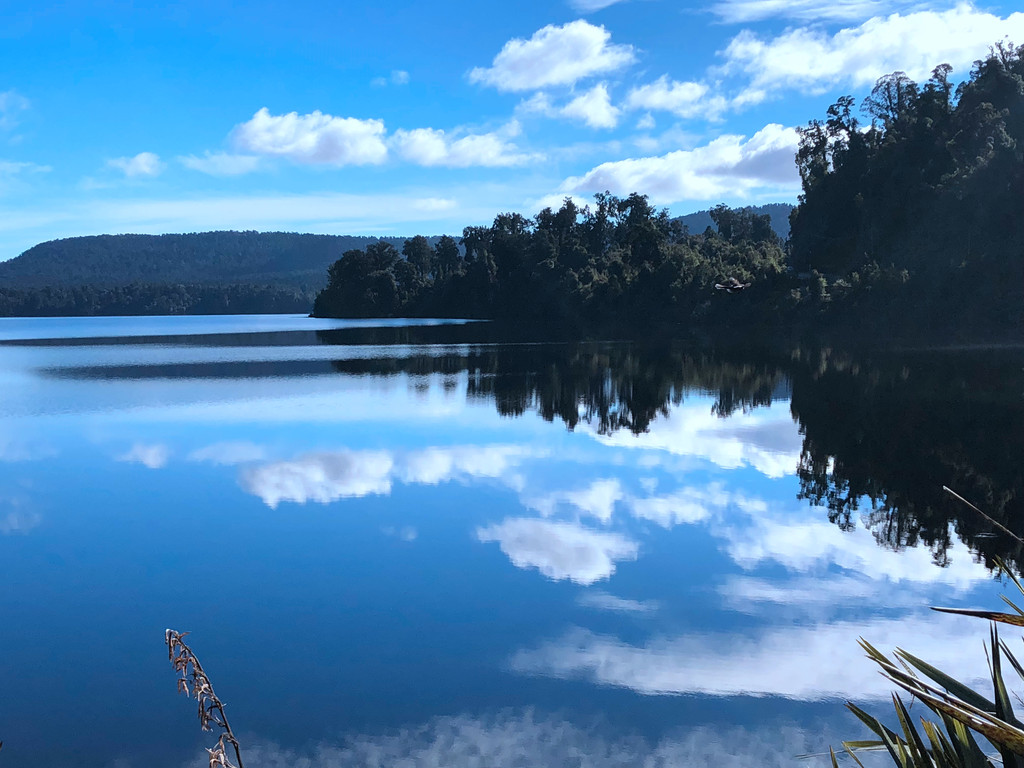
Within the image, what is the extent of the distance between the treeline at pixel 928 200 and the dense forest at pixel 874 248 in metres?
0.09

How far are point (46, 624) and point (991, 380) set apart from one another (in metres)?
27.5

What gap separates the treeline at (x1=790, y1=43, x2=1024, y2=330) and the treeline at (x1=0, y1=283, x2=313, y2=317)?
143 meters

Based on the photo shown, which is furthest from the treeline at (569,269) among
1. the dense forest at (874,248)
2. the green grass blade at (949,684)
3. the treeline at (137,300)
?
the green grass blade at (949,684)

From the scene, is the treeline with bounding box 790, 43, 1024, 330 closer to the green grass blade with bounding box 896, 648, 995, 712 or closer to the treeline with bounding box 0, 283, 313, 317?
the green grass blade with bounding box 896, 648, 995, 712

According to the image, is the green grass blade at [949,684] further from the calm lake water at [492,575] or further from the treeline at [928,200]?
the treeline at [928,200]

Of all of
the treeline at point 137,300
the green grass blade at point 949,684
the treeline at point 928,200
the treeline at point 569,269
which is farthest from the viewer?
the treeline at point 137,300

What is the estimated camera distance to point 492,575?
10.4 m

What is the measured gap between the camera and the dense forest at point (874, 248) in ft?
171

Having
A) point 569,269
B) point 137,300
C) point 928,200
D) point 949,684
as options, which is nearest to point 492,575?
point 949,684

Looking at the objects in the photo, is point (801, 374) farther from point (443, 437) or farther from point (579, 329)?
point (579, 329)

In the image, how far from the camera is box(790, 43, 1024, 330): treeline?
51.3 metres

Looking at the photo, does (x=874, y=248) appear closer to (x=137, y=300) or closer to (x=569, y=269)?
(x=569, y=269)

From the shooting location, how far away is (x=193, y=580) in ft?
33.6

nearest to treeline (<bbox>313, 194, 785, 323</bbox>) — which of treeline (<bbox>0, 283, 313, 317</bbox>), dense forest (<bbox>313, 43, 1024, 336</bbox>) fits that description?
dense forest (<bbox>313, 43, 1024, 336</bbox>)
